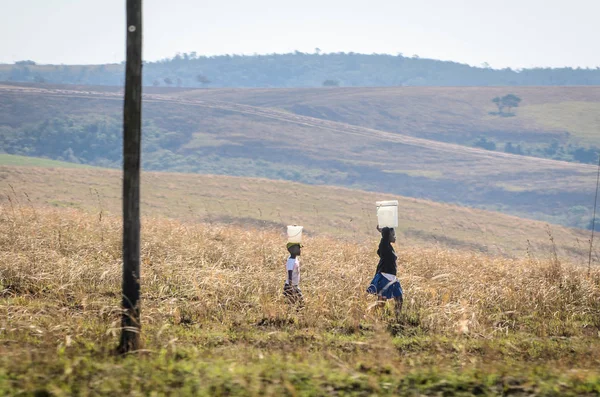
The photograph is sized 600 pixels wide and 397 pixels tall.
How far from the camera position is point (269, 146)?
128125mm

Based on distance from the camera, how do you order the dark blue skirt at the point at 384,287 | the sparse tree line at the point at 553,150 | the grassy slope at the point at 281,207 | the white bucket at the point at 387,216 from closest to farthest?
the white bucket at the point at 387,216 < the dark blue skirt at the point at 384,287 < the grassy slope at the point at 281,207 < the sparse tree line at the point at 553,150

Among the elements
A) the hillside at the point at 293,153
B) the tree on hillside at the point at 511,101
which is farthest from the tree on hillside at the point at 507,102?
the hillside at the point at 293,153

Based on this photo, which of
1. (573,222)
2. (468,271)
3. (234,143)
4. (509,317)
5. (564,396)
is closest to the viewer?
(564,396)

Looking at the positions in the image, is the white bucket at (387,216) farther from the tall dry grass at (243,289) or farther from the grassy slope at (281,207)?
the grassy slope at (281,207)

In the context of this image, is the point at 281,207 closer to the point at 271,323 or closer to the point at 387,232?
the point at 387,232

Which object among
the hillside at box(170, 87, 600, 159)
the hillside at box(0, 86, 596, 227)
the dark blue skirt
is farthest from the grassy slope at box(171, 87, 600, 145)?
the dark blue skirt

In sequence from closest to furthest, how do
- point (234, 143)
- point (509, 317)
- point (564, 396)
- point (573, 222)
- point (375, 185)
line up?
point (564, 396) → point (509, 317) → point (573, 222) → point (375, 185) → point (234, 143)

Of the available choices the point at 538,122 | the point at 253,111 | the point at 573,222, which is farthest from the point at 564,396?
the point at 538,122

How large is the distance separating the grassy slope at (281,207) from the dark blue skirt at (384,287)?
2923cm

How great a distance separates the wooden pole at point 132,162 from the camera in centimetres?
774

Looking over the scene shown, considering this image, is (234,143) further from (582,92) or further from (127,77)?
(127,77)

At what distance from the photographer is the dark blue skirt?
37.9 ft

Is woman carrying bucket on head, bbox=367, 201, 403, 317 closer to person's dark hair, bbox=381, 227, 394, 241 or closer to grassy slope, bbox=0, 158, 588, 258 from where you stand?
person's dark hair, bbox=381, 227, 394, 241

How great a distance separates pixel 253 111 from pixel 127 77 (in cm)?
14021
